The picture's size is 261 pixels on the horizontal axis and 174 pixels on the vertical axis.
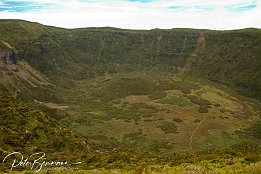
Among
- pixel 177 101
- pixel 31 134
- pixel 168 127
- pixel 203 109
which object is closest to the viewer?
pixel 31 134

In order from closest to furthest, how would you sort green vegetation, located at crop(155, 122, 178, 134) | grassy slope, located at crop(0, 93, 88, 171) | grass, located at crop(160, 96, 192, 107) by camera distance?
grassy slope, located at crop(0, 93, 88, 171) < green vegetation, located at crop(155, 122, 178, 134) < grass, located at crop(160, 96, 192, 107)

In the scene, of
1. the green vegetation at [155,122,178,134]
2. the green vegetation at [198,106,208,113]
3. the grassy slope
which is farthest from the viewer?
the green vegetation at [198,106,208,113]

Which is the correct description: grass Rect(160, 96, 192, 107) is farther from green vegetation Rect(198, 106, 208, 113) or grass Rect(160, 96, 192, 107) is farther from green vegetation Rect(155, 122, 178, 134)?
green vegetation Rect(155, 122, 178, 134)

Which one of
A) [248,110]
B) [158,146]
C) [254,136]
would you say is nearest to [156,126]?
[158,146]

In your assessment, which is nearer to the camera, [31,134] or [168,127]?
[31,134]

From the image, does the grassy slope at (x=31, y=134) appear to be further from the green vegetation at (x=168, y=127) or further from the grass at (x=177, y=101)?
the grass at (x=177, y=101)

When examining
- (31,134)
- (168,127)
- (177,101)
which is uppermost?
(31,134)

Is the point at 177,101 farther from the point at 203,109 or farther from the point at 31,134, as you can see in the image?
the point at 31,134

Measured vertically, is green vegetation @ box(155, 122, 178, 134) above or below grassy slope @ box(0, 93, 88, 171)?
below

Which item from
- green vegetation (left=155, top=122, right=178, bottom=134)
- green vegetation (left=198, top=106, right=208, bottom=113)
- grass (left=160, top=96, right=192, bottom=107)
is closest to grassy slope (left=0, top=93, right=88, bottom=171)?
green vegetation (left=155, top=122, right=178, bottom=134)

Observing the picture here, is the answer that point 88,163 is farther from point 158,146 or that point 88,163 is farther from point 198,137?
point 198,137

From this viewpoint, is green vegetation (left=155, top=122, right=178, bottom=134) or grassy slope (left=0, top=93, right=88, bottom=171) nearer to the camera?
grassy slope (left=0, top=93, right=88, bottom=171)

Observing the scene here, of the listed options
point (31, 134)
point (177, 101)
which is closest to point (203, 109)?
point (177, 101)
